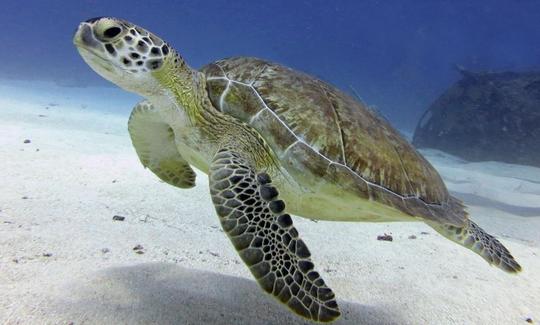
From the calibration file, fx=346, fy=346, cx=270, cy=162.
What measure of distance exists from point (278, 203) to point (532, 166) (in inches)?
607

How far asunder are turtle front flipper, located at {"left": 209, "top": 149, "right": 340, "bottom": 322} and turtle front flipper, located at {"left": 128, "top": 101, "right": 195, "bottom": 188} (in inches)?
57.3

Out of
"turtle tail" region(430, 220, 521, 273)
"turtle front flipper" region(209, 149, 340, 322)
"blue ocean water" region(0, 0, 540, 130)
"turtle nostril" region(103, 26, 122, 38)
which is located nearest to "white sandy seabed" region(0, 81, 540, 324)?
"turtle tail" region(430, 220, 521, 273)

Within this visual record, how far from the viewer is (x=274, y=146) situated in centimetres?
287

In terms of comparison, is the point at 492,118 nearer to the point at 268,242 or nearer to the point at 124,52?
the point at 268,242

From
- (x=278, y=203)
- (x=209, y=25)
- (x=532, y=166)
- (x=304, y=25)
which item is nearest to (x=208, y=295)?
(x=278, y=203)

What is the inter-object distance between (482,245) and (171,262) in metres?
2.89

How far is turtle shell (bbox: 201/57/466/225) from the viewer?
9.15 ft

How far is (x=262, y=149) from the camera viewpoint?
116 inches

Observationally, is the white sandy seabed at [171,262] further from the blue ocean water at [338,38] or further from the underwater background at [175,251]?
the blue ocean water at [338,38]

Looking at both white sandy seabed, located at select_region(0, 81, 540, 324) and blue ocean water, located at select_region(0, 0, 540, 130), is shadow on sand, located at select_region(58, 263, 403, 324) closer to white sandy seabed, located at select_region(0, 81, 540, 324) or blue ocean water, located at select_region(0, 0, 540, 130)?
white sandy seabed, located at select_region(0, 81, 540, 324)

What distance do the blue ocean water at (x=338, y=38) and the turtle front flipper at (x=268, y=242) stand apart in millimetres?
30321

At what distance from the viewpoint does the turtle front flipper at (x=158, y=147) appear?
367cm

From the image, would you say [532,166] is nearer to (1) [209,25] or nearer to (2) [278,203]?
(2) [278,203]

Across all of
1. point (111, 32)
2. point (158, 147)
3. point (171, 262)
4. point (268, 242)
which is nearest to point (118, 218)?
point (158, 147)
